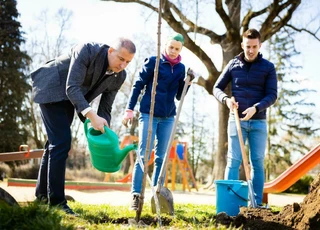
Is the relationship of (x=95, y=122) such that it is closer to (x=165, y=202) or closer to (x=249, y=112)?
(x=165, y=202)

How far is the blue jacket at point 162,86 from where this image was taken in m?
3.77

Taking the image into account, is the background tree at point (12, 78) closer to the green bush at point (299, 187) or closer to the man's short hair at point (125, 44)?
the green bush at point (299, 187)

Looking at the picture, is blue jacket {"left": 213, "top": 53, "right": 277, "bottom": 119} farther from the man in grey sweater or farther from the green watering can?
the green watering can

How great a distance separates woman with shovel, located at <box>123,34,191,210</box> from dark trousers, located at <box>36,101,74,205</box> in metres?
0.77

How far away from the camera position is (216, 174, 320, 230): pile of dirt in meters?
2.29

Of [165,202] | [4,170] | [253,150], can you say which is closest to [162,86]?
[253,150]

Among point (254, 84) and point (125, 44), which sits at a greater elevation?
point (125, 44)

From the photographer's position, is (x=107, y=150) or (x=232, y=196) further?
(x=232, y=196)

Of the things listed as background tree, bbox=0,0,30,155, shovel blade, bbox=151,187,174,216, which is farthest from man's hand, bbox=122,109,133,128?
background tree, bbox=0,0,30,155

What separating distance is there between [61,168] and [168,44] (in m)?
1.52

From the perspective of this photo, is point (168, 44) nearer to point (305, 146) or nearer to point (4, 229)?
point (4, 229)

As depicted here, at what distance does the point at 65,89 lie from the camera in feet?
9.87

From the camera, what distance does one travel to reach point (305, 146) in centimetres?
1912

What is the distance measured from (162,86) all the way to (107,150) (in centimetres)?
125
